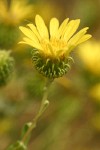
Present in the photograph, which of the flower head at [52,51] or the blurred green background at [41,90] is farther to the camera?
the blurred green background at [41,90]

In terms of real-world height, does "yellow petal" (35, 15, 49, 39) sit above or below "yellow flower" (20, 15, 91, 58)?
above

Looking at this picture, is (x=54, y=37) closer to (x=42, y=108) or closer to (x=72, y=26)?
(x=72, y=26)

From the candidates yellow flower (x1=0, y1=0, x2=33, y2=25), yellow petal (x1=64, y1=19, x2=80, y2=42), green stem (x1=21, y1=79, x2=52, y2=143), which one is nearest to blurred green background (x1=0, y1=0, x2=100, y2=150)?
yellow flower (x1=0, y1=0, x2=33, y2=25)

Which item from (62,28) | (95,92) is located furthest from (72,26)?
(95,92)

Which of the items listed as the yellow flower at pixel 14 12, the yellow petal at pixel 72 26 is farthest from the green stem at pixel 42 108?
the yellow flower at pixel 14 12

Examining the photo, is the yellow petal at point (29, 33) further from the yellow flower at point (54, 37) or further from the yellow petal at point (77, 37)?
the yellow petal at point (77, 37)

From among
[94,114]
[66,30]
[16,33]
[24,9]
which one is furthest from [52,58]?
[94,114]

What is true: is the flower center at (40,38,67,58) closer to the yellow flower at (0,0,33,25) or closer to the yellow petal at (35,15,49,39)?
the yellow petal at (35,15,49,39)
